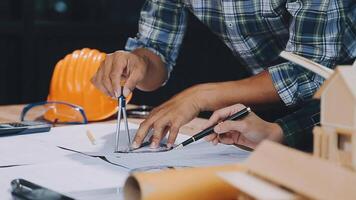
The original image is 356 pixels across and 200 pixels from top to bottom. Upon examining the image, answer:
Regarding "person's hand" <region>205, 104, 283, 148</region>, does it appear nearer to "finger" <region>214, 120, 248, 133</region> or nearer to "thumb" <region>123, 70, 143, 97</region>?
"finger" <region>214, 120, 248, 133</region>

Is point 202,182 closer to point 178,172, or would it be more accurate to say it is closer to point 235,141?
point 178,172

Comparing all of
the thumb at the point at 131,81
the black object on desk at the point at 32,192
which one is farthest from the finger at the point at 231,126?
the black object on desk at the point at 32,192

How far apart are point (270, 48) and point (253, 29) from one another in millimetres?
92

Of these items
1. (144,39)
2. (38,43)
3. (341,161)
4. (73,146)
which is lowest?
(38,43)

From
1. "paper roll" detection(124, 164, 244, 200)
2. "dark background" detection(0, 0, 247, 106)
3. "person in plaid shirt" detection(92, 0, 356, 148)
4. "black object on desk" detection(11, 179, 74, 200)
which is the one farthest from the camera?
"dark background" detection(0, 0, 247, 106)

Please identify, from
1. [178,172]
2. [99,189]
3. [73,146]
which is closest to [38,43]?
[73,146]

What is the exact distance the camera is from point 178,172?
0.64 meters

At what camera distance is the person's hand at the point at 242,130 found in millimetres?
1127

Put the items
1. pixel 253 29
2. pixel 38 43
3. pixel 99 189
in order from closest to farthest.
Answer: pixel 99 189
pixel 253 29
pixel 38 43

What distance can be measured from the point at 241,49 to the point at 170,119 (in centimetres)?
50

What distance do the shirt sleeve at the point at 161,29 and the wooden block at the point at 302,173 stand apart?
113 centimetres

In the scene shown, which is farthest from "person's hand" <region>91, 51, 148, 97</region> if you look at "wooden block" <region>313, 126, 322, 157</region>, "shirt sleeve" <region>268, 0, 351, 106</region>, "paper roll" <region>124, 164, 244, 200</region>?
"wooden block" <region>313, 126, 322, 157</region>

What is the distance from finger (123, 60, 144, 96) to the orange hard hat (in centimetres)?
27

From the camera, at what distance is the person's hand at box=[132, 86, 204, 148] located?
4.02 ft
